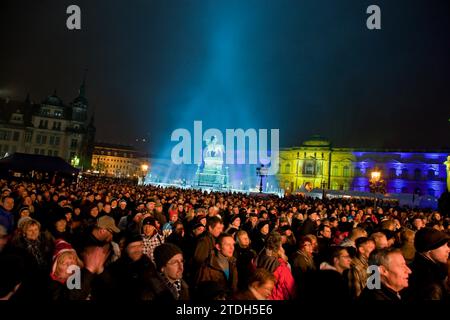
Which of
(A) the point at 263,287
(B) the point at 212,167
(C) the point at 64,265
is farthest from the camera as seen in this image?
(B) the point at 212,167

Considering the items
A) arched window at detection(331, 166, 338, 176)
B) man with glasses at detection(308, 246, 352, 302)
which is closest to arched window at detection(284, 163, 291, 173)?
arched window at detection(331, 166, 338, 176)

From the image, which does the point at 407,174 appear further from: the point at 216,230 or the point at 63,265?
the point at 63,265

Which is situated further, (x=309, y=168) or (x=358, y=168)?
(x=309, y=168)

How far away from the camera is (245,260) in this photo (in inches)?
257

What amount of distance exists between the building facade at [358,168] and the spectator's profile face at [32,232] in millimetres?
73414

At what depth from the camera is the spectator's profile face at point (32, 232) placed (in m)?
5.83

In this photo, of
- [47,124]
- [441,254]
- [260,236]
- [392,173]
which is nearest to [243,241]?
[260,236]

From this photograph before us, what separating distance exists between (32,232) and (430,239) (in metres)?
6.81

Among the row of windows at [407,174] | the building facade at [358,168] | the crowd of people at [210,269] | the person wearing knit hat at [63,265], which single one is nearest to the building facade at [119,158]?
the building facade at [358,168]

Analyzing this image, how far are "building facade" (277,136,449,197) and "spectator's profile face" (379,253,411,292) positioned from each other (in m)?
73.9

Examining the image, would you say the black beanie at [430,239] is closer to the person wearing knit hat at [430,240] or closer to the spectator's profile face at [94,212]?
the person wearing knit hat at [430,240]

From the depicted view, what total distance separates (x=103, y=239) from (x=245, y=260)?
286 centimetres

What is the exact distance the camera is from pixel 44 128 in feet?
242
